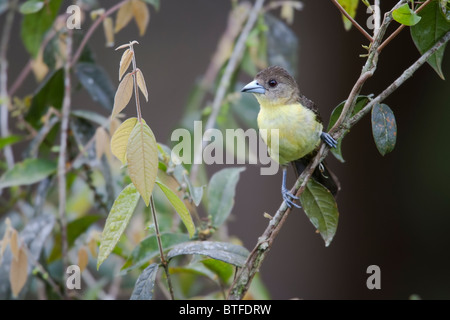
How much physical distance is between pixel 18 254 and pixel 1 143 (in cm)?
72

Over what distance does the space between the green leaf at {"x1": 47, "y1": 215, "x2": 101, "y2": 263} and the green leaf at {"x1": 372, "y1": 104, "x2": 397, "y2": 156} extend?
50.8 inches

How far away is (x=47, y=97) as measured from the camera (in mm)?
2385

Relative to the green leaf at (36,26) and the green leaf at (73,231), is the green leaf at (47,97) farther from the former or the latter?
the green leaf at (73,231)

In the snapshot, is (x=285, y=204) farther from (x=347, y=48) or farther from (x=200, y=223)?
(x=347, y=48)

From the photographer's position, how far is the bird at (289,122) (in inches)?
80.0

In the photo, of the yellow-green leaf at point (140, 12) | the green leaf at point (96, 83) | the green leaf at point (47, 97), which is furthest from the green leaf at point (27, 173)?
the yellow-green leaf at point (140, 12)

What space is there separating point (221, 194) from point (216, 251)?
0.48 m

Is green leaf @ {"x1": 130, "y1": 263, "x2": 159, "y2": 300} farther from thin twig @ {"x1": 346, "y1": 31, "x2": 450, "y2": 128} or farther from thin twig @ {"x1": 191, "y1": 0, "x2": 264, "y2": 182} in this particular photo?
thin twig @ {"x1": 191, "y1": 0, "x2": 264, "y2": 182}

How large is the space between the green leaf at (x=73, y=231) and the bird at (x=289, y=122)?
0.83 metres

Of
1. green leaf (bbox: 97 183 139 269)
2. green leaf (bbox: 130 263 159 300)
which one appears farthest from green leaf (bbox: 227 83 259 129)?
green leaf (bbox: 97 183 139 269)

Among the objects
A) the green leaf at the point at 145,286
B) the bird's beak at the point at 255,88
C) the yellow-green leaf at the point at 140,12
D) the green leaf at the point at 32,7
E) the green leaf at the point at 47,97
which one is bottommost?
the green leaf at the point at 145,286

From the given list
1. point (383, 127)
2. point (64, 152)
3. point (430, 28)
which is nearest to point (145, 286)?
point (383, 127)

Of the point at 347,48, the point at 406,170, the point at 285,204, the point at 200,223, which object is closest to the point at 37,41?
Result: the point at 200,223

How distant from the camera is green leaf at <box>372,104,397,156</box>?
1565mm
